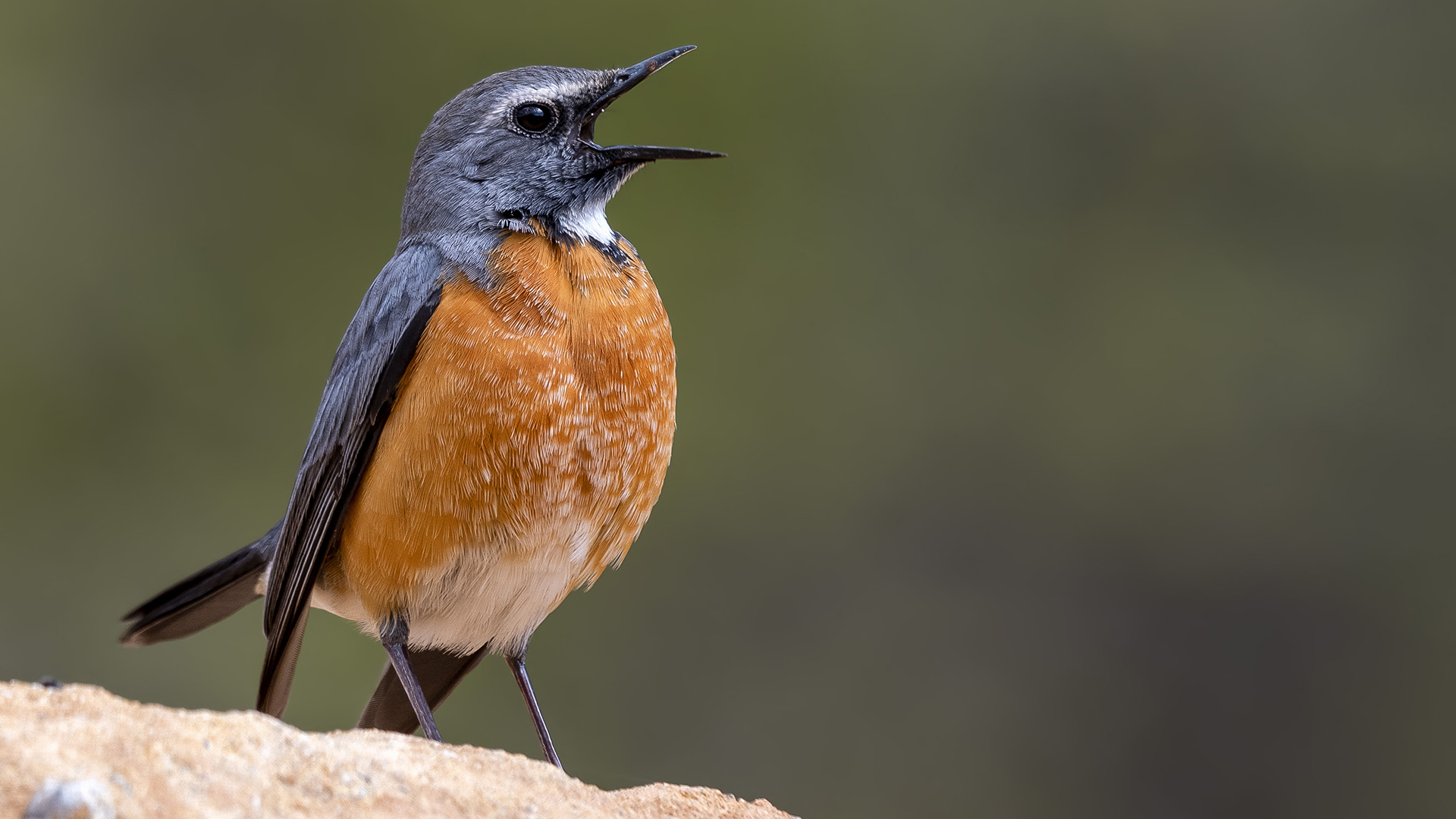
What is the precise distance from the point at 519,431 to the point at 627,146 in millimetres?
1277

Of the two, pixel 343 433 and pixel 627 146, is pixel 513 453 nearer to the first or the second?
pixel 343 433

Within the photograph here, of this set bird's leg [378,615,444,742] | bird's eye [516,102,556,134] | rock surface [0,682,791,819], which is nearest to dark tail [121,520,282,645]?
bird's leg [378,615,444,742]

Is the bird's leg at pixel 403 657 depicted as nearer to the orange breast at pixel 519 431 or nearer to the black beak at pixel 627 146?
the orange breast at pixel 519 431

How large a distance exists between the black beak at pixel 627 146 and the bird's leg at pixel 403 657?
5.92 ft

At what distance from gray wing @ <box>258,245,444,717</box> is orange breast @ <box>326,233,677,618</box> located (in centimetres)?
6

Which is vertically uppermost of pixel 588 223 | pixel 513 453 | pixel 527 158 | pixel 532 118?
pixel 532 118

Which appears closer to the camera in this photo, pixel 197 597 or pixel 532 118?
pixel 532 118

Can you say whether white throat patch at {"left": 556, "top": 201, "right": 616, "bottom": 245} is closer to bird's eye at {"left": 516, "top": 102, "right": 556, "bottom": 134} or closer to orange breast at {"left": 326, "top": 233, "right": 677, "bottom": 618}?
orange breast at {"left": 326, "top": 233, "right": 677, "bottom": 618}

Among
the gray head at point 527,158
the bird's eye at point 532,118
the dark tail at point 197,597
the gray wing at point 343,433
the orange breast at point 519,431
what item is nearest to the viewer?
the orange breast at point 519,431

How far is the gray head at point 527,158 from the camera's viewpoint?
461 cm

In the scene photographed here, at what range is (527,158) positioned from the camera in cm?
467

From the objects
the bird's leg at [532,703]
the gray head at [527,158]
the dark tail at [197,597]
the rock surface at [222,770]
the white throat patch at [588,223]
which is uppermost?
the gray head at [527,158]

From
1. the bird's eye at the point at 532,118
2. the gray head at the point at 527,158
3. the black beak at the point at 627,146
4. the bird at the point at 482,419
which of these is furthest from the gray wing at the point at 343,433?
the black beak at the point at 627,146

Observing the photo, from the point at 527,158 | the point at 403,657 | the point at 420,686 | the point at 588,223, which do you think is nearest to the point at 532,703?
the point at 420,686
